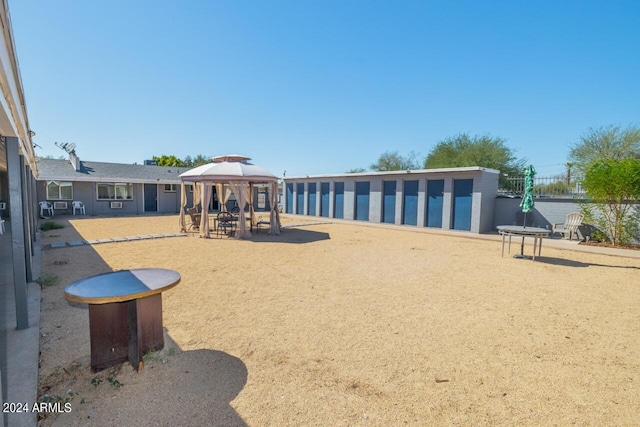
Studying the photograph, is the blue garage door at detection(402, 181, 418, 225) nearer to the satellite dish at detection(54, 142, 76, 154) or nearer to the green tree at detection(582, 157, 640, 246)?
the green tree at detection(582, 157, 640, 246)

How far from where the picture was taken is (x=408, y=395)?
8.39ft

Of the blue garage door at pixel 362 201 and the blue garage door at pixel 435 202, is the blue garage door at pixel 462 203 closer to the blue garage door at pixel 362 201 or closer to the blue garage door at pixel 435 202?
the blue garage door at pixel 435 202

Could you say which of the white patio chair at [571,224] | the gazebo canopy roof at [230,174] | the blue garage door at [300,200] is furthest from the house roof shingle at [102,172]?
the white patio chair at [571,224]

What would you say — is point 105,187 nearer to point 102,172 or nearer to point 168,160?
point 102,172

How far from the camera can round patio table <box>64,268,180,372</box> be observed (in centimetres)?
272

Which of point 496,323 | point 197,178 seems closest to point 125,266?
point 197,178

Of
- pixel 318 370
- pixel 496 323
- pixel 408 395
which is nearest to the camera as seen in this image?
pixel 408 395

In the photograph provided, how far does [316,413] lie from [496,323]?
285cm

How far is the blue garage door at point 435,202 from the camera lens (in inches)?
584

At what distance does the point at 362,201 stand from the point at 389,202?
6.02 ft

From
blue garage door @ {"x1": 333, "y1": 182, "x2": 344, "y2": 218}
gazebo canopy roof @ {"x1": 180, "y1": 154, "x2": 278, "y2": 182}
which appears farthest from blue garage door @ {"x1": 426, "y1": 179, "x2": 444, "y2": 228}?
gazebo canopy roof @ {"x1": 180, "y1": 154, "x2": 278, "y2": 182}

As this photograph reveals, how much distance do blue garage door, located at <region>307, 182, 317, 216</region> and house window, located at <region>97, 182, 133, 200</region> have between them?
11.5 meters

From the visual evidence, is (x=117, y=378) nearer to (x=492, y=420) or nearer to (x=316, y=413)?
(x=316, y=413)

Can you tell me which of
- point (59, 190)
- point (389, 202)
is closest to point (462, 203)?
point (389, 202)
